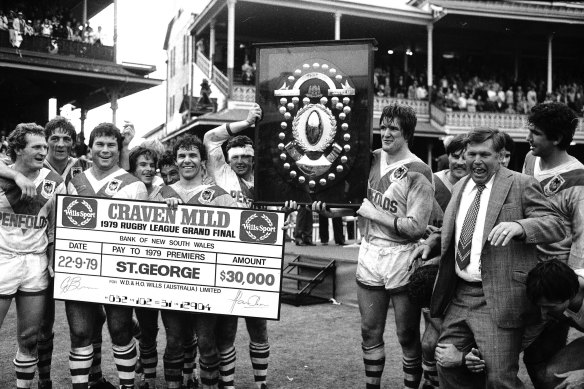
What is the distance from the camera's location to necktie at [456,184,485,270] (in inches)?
146

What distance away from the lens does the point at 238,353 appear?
21.2 ft

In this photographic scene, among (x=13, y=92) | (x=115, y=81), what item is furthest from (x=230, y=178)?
(x=13, y=92)

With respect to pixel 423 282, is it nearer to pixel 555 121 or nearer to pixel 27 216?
pixel 555 121

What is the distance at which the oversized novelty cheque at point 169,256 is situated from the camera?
4508 mm

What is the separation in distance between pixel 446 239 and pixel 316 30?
20.7 metres

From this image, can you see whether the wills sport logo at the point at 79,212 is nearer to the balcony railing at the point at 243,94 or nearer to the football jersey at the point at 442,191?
the football jersey at the point at 442,191

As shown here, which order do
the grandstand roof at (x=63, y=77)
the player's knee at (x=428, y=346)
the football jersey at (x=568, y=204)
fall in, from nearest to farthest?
the football jersey at (x=568, y=204) → the player's knee at (x=428, y=346) → the grandstand roof at (x=63, y=77)

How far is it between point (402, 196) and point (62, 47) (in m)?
16.4

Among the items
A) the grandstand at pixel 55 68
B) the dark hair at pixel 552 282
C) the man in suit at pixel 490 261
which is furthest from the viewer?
the grandstand at pixel 55 68

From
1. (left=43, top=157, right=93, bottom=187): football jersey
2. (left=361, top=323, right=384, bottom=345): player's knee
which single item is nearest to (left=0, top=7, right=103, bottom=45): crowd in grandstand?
(left=43, top=157, right=93, bottom=187): football jersey

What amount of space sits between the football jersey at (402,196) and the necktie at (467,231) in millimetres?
517

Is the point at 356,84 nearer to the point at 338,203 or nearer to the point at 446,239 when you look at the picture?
the point at 338,203

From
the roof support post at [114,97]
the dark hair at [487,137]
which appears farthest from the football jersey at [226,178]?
the roof support post at [114,97]

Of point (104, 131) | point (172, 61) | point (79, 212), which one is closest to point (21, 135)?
point (104, 131)
